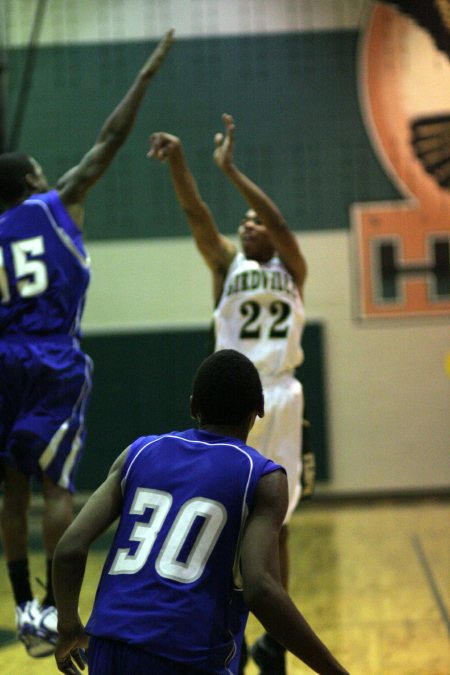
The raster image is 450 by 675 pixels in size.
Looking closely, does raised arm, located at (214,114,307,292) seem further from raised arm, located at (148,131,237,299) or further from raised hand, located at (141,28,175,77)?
raised hand, located at (141,28,175,77)

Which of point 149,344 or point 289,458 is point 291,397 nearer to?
point 289,458

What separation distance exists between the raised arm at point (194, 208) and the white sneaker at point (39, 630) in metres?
1.69

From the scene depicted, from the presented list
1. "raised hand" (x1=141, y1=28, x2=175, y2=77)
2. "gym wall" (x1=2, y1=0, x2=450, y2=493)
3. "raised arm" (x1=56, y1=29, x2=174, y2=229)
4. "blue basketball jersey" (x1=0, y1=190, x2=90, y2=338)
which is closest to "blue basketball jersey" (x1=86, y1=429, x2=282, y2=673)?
"blue basketball jersey" (x1=0, y1=190, x2=90, y2=338)

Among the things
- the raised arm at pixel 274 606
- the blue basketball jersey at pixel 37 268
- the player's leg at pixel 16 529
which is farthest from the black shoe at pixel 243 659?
the raised arm at pixel 274 606

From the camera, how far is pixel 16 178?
3971 millimetres

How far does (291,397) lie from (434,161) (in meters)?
5.74

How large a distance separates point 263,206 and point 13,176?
1110 millimetres

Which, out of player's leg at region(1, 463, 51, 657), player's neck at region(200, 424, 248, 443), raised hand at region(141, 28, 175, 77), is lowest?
player's leg at region(1, 463, 51, 657)

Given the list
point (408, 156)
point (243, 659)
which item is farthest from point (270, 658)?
point (408, 156)

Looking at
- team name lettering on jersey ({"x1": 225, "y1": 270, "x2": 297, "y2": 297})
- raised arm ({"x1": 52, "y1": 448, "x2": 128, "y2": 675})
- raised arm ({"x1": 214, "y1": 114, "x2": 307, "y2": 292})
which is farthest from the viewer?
team name lettering on jersey ({"x1": 225, "y1": 270, "x2": 297, "y2": 297})

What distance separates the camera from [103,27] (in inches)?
384

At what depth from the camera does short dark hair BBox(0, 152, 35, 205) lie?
3.96 meters

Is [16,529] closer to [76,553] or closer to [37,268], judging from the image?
[37,268]

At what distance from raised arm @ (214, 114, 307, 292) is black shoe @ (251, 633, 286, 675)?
1683 mm
